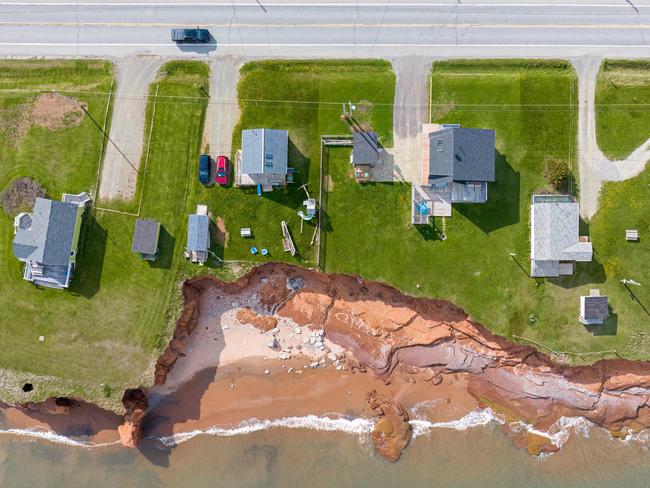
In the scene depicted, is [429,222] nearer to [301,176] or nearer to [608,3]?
[301,176]

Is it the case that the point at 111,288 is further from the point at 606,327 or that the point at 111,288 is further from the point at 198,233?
the point at 606,327

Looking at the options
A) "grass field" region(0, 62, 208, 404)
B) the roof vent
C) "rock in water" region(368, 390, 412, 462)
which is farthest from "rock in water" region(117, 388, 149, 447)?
"rock in water" region(368, 390, 412, 462)

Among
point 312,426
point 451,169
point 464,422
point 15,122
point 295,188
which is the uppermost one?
point 15,122

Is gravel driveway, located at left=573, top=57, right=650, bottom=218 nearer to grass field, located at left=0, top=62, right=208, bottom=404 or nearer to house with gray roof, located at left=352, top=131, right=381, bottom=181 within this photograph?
house with gray roof, located at left=352, top=131, right=381, bottom=181

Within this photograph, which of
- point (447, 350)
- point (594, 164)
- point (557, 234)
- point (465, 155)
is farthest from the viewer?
point (447, 350)

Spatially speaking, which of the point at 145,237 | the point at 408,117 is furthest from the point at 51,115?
the point at 408,117

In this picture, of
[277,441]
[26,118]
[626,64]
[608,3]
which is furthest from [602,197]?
[26,118]
